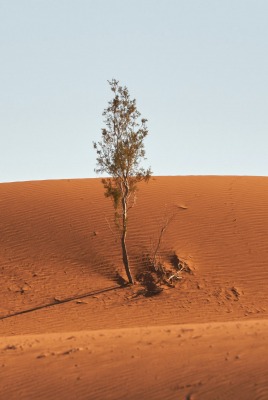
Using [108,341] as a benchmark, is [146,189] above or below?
above

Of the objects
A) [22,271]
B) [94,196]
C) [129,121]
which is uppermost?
[129,121]

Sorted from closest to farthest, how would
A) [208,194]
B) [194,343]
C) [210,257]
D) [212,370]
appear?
[212,370] < [194,343] < [210,257] < [208,194]

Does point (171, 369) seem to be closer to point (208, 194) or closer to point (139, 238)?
point (139, 238)

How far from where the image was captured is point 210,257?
24.1 metres

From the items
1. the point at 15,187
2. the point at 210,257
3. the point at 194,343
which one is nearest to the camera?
the point at 194,343

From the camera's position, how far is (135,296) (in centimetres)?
2194

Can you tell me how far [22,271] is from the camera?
2369cm

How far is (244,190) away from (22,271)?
1017 cm

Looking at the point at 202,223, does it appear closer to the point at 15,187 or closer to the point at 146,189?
the point at 146,189

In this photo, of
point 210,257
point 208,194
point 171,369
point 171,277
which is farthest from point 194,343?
point 208,194

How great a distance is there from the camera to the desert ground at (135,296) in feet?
36.8

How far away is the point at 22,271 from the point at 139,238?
4.03 m

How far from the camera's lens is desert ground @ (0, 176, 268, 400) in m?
11.2

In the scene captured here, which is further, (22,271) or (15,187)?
(15,187)
